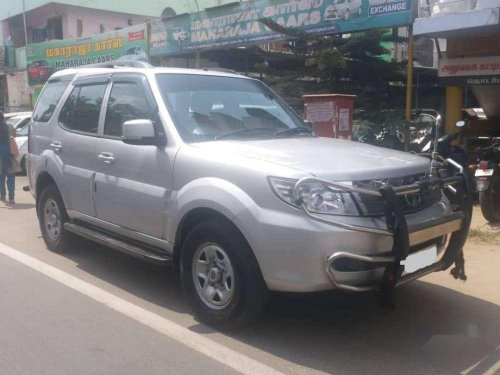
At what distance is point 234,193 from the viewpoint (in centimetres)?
383

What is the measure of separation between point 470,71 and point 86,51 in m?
14.3

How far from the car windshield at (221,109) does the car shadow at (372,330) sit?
1.43 m

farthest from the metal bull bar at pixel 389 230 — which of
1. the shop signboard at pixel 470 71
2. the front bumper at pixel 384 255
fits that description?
the shop signboard at pixel 470 71

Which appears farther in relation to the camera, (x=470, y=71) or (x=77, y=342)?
(x=470, y=71)

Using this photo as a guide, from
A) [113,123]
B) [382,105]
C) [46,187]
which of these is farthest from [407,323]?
[382,105]

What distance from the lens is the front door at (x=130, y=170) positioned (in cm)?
451

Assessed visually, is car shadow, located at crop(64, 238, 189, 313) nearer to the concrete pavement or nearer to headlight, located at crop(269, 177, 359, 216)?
the concrete pavement

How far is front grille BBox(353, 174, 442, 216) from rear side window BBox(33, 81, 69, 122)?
3.95 metres

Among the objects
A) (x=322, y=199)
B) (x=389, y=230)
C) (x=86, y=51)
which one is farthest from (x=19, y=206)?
(x=86, y=51)

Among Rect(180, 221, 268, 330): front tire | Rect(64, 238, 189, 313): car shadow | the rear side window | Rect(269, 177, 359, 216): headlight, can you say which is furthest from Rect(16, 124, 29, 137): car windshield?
Rect(269, 177, 359, 216): headlight

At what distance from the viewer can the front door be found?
4.51m

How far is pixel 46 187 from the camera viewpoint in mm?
6223

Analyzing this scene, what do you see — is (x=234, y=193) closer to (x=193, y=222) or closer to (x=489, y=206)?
(x=193, y=222)

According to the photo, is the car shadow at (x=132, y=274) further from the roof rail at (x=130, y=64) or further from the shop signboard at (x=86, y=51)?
the shop signboard at (x=86, y=51)
